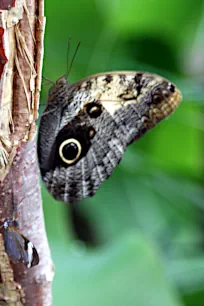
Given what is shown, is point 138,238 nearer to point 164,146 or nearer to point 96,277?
point 96,277

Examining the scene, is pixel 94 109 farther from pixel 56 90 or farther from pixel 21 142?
pixel 21 142

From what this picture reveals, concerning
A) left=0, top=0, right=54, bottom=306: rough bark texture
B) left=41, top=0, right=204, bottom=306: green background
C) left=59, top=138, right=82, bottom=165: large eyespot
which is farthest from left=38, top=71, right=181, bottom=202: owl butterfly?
left=41, top=0, right=204, bottom=306: green background

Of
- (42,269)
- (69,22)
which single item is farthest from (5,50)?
(69,22)

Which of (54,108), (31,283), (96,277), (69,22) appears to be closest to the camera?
(31,283)

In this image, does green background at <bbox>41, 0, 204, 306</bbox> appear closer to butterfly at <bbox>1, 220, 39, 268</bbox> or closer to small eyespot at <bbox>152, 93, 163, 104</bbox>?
small eyespot at <bbox>152, 93, 163, 104</bbox>

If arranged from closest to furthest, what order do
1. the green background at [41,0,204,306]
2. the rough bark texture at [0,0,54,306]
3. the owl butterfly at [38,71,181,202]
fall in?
the rough bark texture at [0,0,54,306], the owl butterfly at [38,71,181,202], the green background at [41,0,204,306]

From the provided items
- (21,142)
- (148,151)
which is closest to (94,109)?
(21,142)

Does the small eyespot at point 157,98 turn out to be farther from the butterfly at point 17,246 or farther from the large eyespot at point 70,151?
the butterfly at point 17,246
